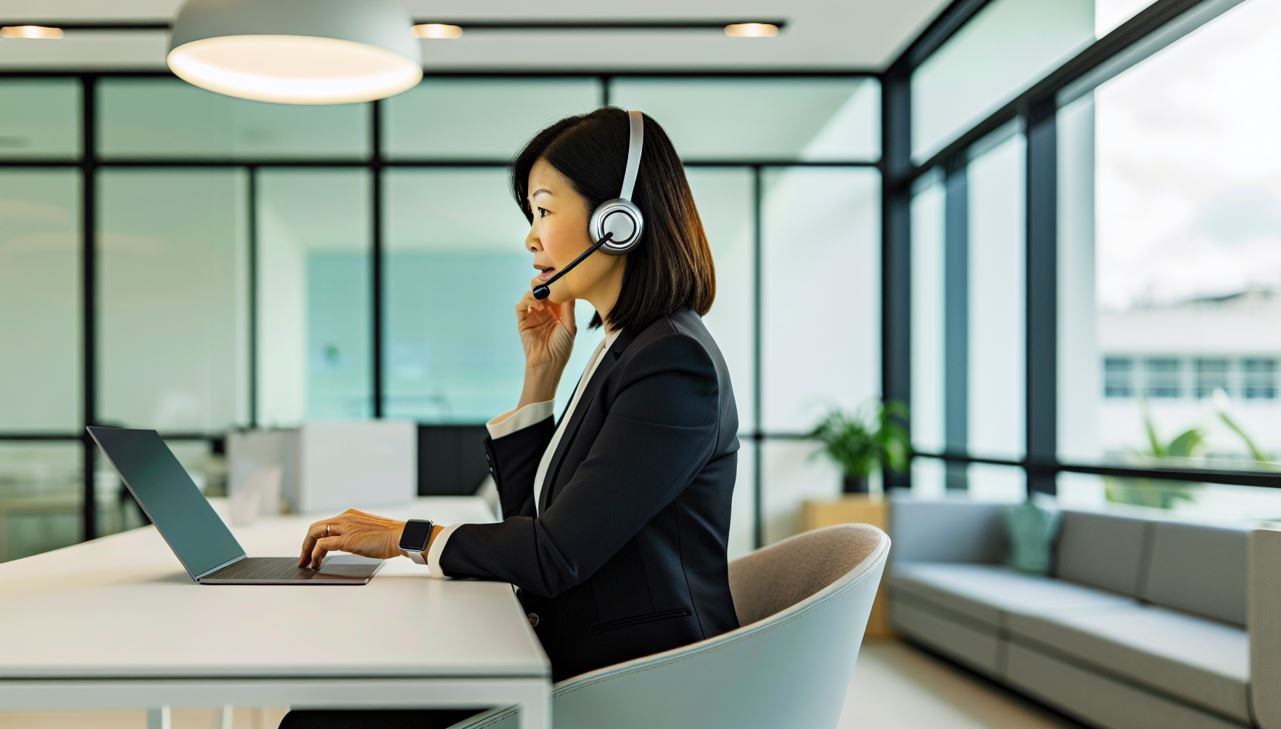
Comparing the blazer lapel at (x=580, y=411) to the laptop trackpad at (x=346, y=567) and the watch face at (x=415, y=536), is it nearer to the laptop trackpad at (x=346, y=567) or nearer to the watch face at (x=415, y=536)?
the watch face at (x=415, y=536)

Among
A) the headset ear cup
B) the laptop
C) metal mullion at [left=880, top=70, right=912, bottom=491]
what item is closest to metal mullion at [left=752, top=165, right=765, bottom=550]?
metal mullion at [left=880, top=70, right=912, bottom=491]

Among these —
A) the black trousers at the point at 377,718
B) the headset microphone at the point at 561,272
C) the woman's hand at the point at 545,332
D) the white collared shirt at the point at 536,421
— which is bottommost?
the black trousers at the point at 377,718

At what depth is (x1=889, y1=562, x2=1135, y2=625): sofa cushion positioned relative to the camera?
3650 mm

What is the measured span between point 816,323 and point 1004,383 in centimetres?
126

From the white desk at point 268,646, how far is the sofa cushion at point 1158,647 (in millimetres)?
1998

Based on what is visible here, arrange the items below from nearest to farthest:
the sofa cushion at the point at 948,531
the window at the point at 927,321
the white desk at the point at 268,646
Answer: the white desk at the point at 268,646 < the sofa cushion at the point at 948,531 < the window at the point at 927,321

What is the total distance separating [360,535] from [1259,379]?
3069 mm

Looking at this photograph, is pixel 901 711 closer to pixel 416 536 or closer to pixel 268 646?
pixel 416 536

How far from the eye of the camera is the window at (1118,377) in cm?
406

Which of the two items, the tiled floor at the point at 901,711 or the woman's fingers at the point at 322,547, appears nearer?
the woman's fingers at the point at 322,547

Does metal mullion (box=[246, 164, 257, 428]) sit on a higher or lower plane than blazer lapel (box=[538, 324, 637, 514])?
higher

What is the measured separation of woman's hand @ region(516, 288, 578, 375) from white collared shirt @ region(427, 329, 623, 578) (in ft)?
0.25

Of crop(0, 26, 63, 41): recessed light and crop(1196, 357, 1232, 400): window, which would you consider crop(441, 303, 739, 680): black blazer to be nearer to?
crop(1196, 357, 1232, 400): window

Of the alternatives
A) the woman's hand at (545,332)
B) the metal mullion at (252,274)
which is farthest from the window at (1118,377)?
the metal mullion at (252,274)
